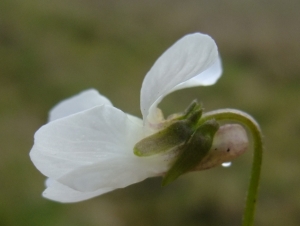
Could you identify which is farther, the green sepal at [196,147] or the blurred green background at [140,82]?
the blurred green background at [140,82]

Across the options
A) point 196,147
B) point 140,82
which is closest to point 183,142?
point 196,147

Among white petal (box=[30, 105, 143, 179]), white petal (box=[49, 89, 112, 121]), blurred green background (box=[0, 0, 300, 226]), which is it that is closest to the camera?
white petal (box=[30, 105, 143, 179])

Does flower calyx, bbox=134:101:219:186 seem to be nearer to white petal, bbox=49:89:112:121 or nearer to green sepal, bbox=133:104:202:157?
green sepal, bbox=133:104:202:157

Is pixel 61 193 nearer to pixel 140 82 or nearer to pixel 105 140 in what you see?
pixel 105 140

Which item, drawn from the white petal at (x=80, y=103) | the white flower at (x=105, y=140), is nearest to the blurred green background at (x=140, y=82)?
the white petal at (x=80, y=103)

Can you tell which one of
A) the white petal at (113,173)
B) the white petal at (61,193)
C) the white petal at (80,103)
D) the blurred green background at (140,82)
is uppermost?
the blurred green background at (140,82)

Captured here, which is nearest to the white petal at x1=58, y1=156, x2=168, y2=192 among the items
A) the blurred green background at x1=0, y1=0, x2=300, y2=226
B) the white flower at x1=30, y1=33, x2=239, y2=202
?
the white flower at x1=30, y1=33, x2=239, y2=202

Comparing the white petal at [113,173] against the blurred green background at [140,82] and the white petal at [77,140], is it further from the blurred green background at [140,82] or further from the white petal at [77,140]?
the blurred green background at [140,82]
